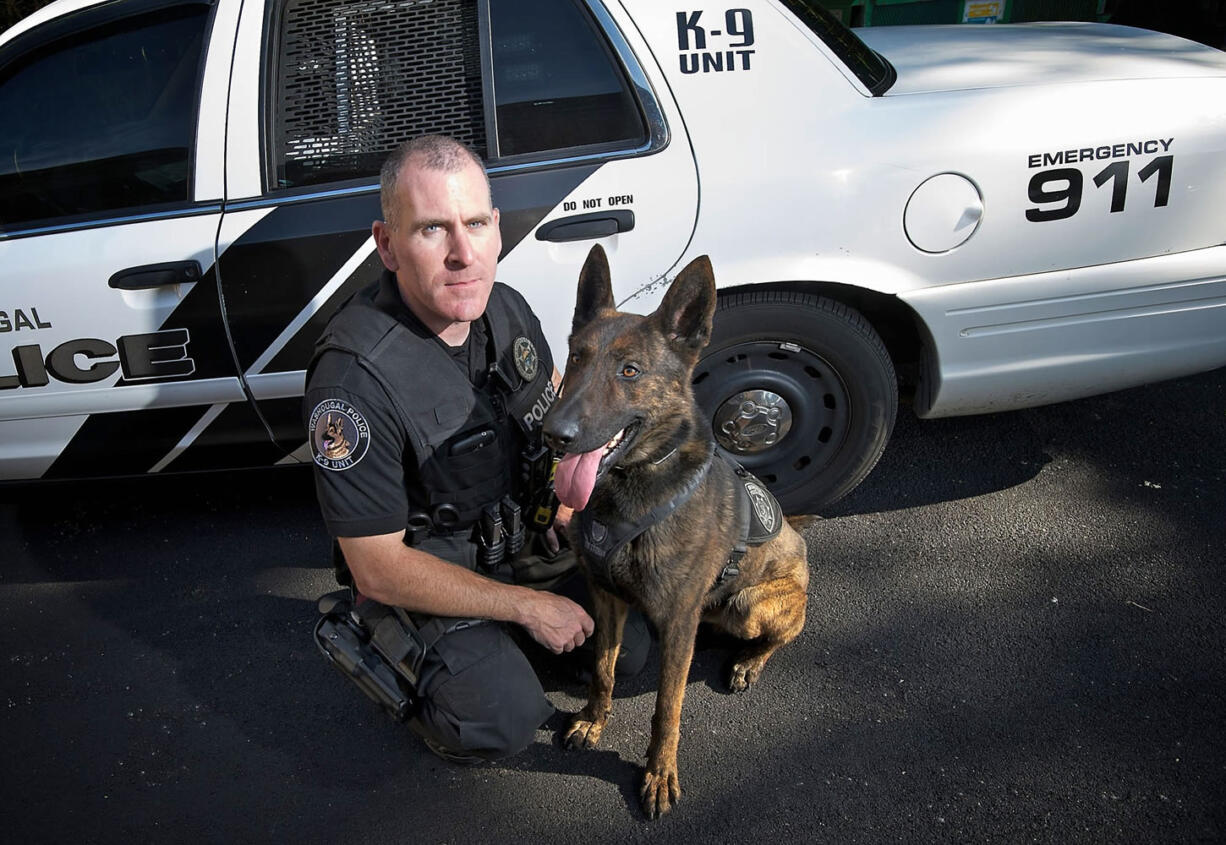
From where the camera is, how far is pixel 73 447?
290 centimetres

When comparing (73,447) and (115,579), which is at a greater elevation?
(73,447)

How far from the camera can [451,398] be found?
7.05 ft

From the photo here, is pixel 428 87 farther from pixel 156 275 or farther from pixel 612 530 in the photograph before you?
pixel 612 530

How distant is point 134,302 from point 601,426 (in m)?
1.68

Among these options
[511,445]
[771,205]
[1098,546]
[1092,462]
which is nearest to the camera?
[511,445]

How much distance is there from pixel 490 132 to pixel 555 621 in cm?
149

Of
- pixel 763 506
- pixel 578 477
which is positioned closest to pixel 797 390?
pixel 763 506

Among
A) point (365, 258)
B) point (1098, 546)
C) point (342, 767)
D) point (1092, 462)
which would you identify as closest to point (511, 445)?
point (365, 258)

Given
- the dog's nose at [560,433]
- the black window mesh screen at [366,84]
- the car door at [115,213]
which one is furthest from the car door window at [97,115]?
the dog's nose at [560,433]

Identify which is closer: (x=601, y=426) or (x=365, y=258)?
(x=601, y=426)

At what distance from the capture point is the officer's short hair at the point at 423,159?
202 cm

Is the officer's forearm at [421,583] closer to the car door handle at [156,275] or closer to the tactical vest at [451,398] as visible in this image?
the tactical vest at [451,398]

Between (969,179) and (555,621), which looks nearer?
(555,621)

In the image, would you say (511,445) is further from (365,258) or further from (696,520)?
(365,258)
